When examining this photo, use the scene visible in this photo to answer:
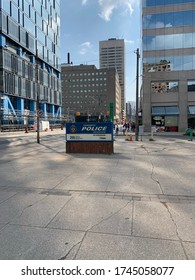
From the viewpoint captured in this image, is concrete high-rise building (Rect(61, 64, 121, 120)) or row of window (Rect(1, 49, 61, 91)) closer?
row of window (Rect(1, 49, 61, 91))

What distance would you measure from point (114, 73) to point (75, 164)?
13440 centimetres

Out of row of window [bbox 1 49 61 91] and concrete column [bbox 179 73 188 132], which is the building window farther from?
row of window [bbox 1 49 61 91]

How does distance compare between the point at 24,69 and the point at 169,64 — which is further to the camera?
the point at 24,69

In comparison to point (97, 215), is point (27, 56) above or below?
above

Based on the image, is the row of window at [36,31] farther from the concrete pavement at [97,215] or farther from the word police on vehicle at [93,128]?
the concrete pavement at [97,215]

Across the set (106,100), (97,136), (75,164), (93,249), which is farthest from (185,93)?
(106,100)

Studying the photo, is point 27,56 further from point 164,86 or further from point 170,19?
point 164,86

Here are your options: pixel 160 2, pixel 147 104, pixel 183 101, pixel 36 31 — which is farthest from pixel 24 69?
pixel 183 101

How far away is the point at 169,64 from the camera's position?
114 ft

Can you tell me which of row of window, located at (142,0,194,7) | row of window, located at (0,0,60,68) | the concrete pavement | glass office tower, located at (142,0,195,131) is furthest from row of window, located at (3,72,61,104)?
the concrete pavement

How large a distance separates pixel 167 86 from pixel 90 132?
1054 inches

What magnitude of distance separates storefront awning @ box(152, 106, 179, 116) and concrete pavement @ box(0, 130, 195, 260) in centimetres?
2849

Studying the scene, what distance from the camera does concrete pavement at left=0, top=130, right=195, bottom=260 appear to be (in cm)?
310

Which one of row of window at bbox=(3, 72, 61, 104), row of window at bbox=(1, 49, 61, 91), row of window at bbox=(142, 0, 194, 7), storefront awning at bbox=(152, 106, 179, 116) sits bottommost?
storefront awning at bbox=(152, 106, 179, 116)
